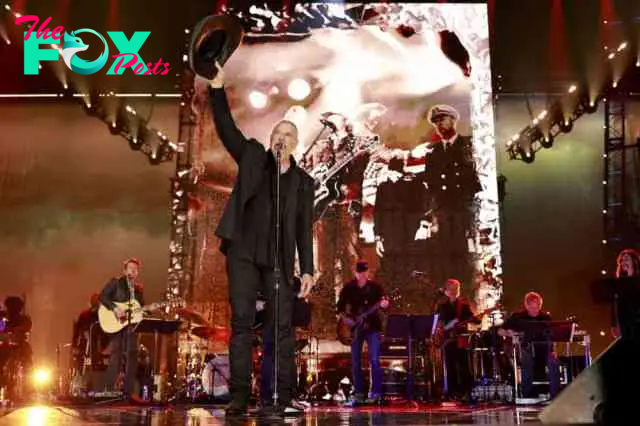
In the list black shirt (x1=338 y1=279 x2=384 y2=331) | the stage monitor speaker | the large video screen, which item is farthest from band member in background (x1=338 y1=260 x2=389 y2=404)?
the stage monitor speaker

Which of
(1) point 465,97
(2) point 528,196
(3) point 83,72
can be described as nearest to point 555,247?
(2) point 528,196

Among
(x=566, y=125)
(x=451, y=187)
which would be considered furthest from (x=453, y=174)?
(x=566, y=125)

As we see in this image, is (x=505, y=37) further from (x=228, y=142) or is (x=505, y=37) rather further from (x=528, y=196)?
(x=228, y=142)

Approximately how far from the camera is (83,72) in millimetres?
8758

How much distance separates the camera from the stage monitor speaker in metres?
1.76

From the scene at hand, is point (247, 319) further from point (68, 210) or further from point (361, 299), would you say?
point (68, 210)

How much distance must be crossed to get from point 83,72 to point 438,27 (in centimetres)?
455

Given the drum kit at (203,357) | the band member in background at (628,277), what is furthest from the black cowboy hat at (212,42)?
the drum kit at (203,357)

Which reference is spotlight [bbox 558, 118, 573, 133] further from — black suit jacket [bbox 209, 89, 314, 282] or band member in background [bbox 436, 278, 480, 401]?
black suit jacket [bbox 209, 89, 314, 282]

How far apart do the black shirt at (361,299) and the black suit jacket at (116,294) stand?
7.30 feet

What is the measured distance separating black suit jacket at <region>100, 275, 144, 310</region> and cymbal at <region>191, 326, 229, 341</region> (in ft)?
2.83

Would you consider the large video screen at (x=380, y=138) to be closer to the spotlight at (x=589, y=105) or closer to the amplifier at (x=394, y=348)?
the amplifier at (x=394, y=348)

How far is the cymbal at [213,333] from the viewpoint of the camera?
317 inches

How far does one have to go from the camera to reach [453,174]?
8.45 meters
